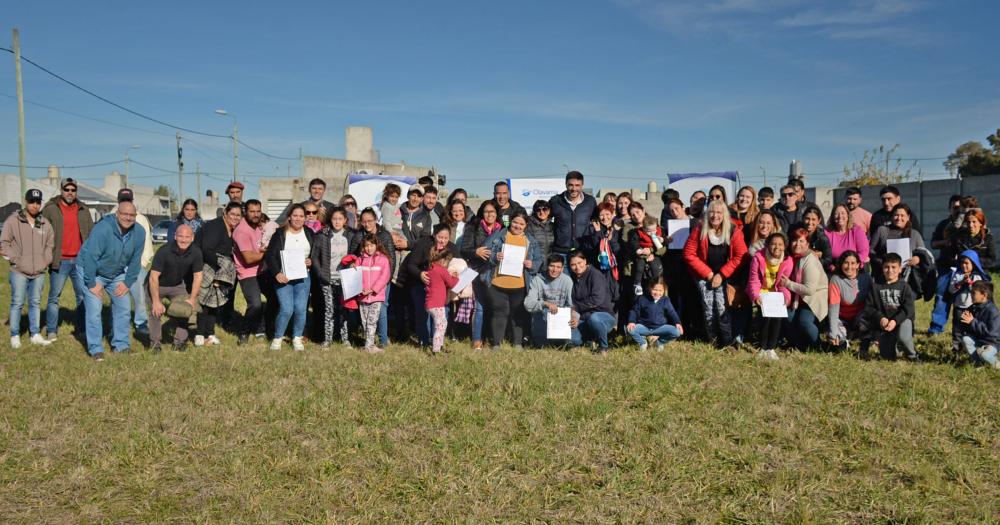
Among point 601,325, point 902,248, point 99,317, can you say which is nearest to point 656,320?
point 601,325

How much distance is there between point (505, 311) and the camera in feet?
28.9

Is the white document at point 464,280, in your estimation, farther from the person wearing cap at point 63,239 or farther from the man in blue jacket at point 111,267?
the person wearing cap at point 63,239

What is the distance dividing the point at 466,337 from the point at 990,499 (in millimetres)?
6273

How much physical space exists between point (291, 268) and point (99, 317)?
2.23 m

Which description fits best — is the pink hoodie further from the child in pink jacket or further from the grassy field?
the grassy field

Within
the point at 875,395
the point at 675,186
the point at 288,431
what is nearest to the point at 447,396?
the point at 288,431

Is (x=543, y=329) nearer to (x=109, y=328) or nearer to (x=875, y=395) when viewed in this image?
(x=875, y=395)

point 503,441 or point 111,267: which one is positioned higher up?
point 111,267

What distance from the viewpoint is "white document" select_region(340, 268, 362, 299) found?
8.59 m

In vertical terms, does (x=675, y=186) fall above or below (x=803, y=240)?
above

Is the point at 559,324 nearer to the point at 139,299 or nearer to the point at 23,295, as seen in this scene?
the point at 139,299

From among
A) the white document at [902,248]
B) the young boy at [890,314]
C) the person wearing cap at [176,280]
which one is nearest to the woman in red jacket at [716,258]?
the young boy at [890,314]

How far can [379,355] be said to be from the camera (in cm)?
833

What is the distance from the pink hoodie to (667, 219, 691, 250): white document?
0.92m
